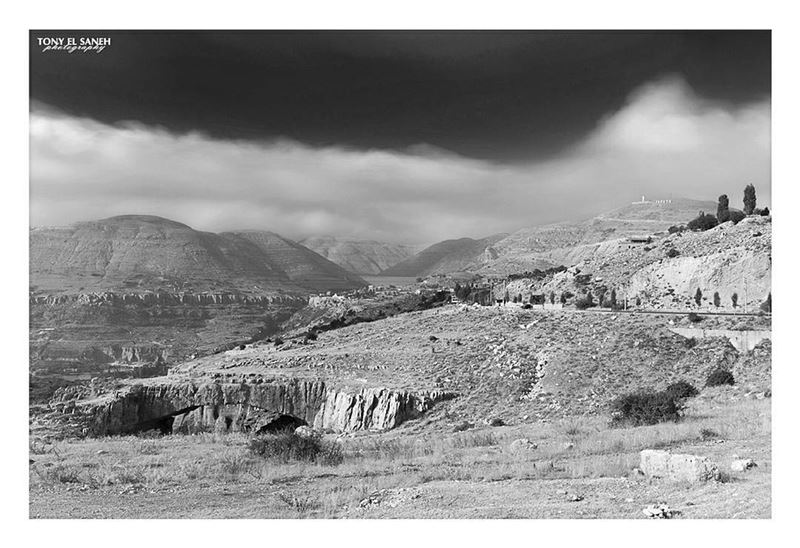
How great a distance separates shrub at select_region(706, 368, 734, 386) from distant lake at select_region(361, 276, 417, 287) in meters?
16.9

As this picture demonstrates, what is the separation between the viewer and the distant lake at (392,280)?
27.4 metres

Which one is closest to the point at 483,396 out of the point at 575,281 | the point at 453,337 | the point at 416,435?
the point at 416,435

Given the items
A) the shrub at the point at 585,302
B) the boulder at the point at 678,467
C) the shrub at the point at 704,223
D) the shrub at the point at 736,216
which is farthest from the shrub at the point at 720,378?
the shrub at the point at 704,223

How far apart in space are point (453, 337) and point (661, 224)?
62.5ft

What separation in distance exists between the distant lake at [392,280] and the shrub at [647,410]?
1784 centimetres

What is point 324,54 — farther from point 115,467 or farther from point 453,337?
point 453,337

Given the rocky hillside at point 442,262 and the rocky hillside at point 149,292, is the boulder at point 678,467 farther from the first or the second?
the rocky hillside at point 442,262

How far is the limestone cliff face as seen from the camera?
1095cm

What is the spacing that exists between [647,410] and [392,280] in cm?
1896

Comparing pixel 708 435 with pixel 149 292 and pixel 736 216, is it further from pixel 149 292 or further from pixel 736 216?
pixel 149 292

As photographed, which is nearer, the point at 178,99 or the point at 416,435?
the point at 178,99

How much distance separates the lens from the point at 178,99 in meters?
8.77

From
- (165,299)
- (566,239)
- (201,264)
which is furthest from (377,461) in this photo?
(566,239)

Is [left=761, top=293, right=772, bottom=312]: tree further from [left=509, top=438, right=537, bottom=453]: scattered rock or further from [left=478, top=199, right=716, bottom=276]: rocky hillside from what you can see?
[left=478, top=199, right=716, bottom=276]: rocky hillside
